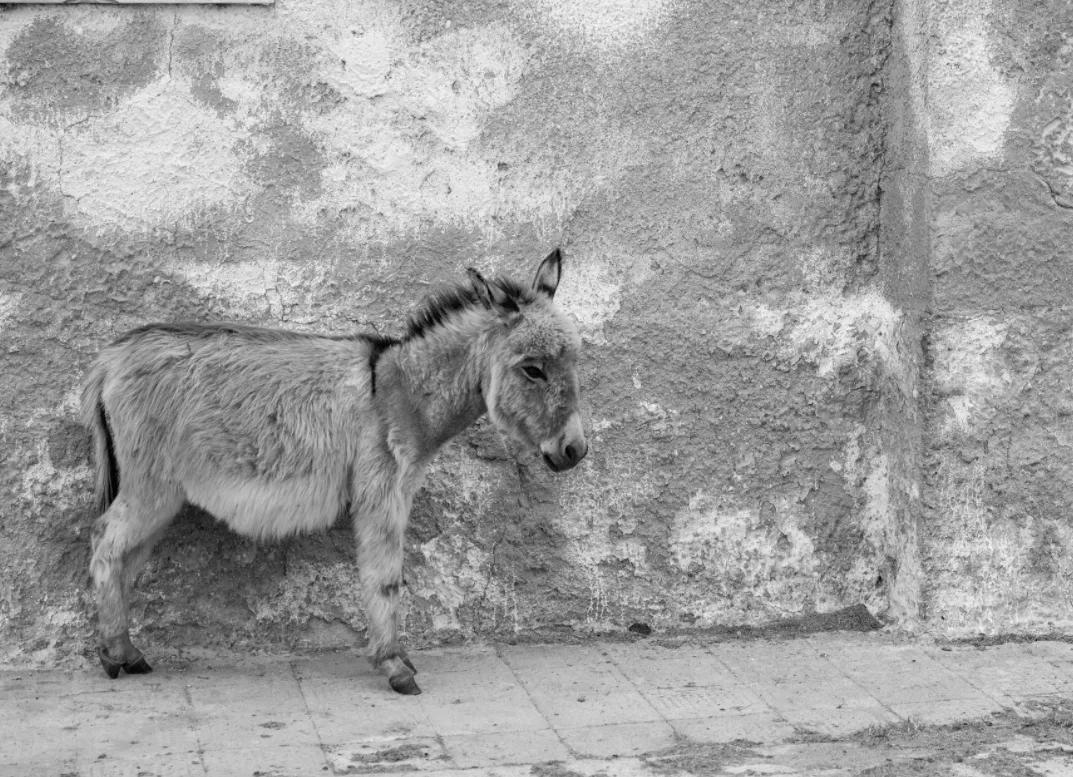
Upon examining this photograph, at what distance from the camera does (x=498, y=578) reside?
525cm

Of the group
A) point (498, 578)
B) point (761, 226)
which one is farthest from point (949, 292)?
point (498, 578)

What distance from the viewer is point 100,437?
4.76 metres

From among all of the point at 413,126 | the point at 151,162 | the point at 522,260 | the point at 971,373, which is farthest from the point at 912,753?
the point at 151,162

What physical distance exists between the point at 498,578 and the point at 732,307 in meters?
1.33

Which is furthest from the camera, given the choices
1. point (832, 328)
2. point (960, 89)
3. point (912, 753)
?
point (832, 328)

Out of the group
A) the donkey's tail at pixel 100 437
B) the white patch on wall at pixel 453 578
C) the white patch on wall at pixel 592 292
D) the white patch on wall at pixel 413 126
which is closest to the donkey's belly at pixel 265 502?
the donkey's tail at pixel 100 437

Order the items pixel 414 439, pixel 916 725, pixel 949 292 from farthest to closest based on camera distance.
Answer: pixel 949 292 → pixel 414 439 → pixel 916 725

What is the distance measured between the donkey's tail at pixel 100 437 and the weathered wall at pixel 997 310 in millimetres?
2879

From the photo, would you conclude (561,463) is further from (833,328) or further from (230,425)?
(833,328)

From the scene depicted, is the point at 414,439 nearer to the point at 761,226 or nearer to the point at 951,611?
the point at 761,226

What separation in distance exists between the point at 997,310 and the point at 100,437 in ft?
10.4

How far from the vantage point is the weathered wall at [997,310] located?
199 inches

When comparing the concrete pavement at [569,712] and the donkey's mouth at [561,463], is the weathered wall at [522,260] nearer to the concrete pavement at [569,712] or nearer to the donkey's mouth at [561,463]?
the concrete pavement at [569,712]

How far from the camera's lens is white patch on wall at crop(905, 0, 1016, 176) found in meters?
5.04
